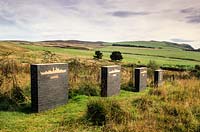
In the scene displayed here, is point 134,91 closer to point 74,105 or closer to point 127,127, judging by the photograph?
point 74,105

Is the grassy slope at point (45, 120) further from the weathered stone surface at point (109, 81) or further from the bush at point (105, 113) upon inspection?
the weathered stone surface at point (109, 81)

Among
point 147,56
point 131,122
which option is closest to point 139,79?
point 131,122

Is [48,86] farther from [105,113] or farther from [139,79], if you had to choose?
[139,79]

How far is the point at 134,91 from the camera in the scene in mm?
18641

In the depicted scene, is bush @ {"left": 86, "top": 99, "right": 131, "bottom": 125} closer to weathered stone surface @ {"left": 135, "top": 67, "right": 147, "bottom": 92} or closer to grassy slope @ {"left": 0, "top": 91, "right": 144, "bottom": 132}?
grassy slope @ {"left": 0, "top": 91, "right": 144, "bottom": 132}

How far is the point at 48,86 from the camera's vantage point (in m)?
11.6

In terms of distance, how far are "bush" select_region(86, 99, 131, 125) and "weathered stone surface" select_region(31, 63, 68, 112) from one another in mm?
2385

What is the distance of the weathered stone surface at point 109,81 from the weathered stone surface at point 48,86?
2.79 metres

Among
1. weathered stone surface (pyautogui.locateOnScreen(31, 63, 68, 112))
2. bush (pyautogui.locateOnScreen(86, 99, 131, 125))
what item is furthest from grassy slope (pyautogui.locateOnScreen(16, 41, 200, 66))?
bush (pyautogui.locateOnScreen(86, 99, 131, 125))

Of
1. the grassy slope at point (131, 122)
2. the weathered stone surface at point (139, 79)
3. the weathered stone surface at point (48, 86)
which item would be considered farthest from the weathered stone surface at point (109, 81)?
the grassy slope at point (131, 122)

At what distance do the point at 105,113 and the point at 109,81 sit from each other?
21.3 ft

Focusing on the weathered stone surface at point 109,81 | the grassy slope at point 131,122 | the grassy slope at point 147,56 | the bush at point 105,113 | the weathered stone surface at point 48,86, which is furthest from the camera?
the grassy slope at point 147,56

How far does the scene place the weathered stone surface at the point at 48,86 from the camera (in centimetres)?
1112

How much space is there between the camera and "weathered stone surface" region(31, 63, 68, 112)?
11117 millimetres
